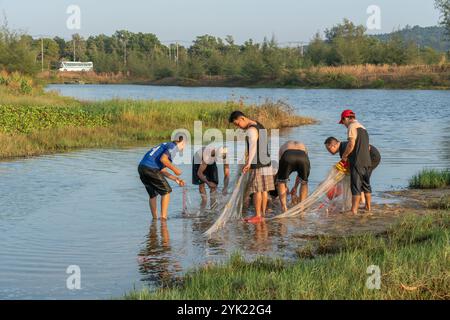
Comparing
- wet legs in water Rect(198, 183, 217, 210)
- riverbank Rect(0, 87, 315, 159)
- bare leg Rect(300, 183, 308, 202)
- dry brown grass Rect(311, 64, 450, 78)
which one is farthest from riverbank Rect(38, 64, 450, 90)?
bare leg Rect(300, 183, 308, 202)

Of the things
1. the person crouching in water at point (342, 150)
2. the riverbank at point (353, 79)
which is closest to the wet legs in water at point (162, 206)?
the person crouching in water at point (342, 150)

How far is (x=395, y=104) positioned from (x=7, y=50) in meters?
25.3

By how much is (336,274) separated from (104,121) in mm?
20612

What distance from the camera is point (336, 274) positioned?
730 centimetres

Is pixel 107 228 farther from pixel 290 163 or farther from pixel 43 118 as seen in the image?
pixel 43 118

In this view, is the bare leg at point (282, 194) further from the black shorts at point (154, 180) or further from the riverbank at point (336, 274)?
the riverbank at point (336, 274)

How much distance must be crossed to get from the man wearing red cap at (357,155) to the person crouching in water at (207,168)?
2226mm

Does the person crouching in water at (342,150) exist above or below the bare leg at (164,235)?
above

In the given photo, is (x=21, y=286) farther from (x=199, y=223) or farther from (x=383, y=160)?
(x=383, y=160)

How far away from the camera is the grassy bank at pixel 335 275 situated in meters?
6.72

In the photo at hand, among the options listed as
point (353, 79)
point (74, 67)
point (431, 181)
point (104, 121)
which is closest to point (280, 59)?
point (353, 79)

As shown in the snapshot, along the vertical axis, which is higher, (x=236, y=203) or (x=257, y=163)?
(x=257, y=163)

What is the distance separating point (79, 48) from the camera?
13775 centimetres
